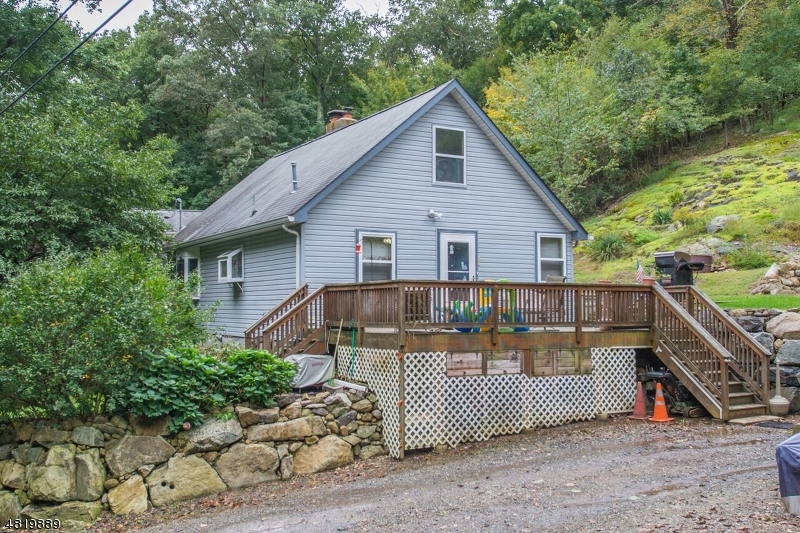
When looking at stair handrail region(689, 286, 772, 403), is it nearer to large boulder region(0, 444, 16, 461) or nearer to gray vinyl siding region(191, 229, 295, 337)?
gray vinyl siding region(191, 229, 295, 337)

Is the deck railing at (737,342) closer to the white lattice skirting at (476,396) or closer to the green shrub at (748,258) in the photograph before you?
the white lattice skirting at (476,396)

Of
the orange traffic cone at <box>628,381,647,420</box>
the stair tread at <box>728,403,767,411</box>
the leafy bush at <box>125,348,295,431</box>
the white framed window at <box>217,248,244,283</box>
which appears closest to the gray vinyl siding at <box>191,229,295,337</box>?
the white framed window at <box>217,248,244,283</box>

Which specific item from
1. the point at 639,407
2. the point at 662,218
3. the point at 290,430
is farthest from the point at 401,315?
the point at 662,218

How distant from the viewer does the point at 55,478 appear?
7801 mm

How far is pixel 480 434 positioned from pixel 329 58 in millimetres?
31069

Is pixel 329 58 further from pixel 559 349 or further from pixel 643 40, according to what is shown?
pixel 559 349

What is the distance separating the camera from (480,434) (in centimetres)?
948

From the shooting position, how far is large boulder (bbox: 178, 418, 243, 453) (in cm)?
821

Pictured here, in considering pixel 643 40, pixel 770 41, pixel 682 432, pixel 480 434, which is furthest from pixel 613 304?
pixel 643 40

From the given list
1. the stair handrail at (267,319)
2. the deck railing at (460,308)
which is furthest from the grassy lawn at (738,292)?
the stair handrail at (267,319)

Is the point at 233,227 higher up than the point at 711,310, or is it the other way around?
the point at 233,227

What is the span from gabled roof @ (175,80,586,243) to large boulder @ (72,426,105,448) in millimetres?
5078

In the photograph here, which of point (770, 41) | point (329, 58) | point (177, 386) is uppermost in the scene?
point (329, 58)

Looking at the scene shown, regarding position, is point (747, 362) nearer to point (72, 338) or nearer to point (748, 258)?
point (748, 258)
